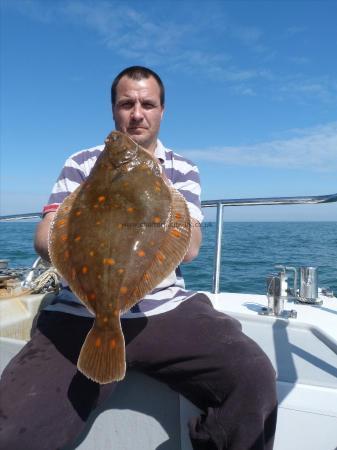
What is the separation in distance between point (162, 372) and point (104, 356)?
1.54 feet

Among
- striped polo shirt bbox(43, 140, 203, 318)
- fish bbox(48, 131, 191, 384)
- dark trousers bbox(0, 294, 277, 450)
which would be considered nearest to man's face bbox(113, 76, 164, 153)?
striped polo shirt bbox(43, 140, 203, 318)

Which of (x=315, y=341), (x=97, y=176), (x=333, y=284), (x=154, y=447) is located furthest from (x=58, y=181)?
(x=333, y=284)

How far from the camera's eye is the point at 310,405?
77.0 inches

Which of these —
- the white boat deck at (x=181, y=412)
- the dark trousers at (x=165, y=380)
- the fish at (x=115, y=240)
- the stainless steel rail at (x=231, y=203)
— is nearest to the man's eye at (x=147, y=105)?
the fish at (x=115, y=240)

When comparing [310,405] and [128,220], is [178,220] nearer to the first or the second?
[128,220]

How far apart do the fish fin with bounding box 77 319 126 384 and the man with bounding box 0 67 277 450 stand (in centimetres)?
33

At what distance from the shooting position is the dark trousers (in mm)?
1733

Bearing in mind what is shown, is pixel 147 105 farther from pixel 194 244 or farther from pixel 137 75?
pixel 194 244

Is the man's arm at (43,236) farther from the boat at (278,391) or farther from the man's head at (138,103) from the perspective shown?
the man's head at (138,103)

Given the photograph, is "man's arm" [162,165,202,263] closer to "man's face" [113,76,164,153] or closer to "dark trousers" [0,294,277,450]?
"dark trousers" [0,294,277,450]

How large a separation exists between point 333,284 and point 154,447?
6.80m

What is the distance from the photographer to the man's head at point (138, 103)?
249 centimetres

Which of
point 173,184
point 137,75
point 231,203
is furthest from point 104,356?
point 231,203

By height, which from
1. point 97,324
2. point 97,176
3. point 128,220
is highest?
point 97,176
